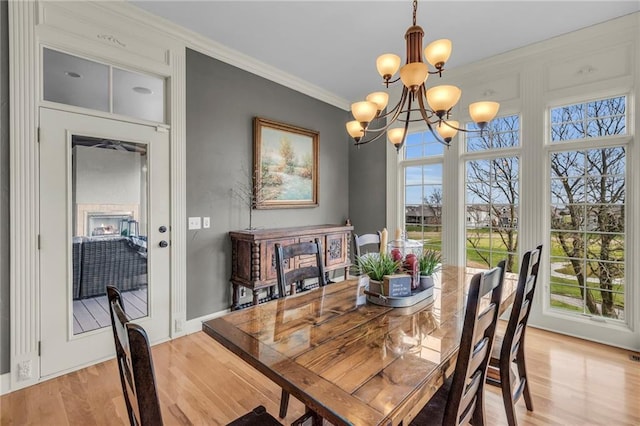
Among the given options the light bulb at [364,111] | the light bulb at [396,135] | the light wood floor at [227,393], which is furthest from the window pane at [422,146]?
the light wood floor at [227,393]

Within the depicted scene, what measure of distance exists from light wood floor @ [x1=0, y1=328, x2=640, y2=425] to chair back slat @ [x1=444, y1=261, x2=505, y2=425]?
3.17 feet

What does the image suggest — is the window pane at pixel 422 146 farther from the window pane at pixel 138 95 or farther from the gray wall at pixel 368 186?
the window pane at pixel 138 95

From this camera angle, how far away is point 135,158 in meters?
2.76

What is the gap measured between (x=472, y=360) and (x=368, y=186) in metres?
3.80

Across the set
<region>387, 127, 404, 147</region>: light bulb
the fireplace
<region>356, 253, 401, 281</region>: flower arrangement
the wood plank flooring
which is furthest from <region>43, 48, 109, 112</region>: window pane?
Answer: <region>356, 253, 401, 281</region>: flower arrangement

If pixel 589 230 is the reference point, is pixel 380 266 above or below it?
below

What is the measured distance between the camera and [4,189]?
83.2 inches

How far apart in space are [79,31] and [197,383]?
9.50 feet

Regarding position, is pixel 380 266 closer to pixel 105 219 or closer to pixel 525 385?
pixel 525 385

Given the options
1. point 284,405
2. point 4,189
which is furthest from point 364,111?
point 4,189

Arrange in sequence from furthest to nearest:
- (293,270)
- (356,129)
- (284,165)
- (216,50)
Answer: (284,165) → (216,50) → (356,129) → (293,270)

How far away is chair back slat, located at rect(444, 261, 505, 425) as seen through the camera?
100cm

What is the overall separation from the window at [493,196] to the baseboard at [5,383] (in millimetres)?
4430

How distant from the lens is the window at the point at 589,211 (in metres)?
2.93
